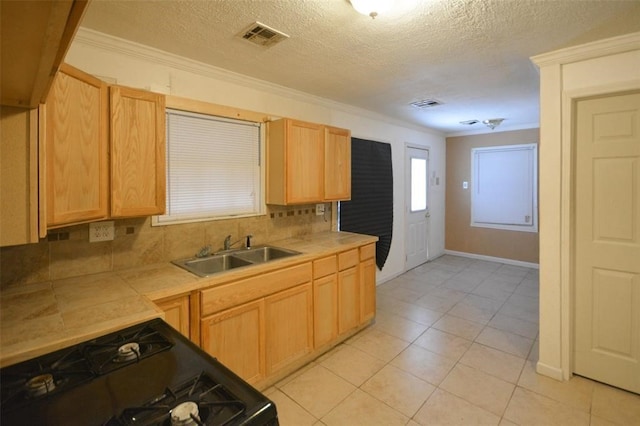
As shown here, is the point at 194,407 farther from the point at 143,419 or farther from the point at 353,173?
the point at 353,173

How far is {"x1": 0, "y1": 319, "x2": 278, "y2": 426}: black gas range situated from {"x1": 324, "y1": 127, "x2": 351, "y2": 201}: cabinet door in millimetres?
2303

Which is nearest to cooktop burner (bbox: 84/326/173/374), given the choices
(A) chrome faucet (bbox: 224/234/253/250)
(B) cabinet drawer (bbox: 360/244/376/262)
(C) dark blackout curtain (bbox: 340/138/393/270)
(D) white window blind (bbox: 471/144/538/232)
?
(A) chrome faucet (bbox: 224/234/253/250)

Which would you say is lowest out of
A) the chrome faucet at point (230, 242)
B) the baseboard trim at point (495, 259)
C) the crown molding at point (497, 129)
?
the baseboard trim at point (495, 259)

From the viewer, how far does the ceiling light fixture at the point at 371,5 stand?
1.61 metres

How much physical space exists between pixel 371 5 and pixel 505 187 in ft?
16.7

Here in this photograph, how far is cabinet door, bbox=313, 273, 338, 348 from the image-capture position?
269 cm

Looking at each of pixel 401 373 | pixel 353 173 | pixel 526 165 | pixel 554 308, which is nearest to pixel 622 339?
pixel 554 308

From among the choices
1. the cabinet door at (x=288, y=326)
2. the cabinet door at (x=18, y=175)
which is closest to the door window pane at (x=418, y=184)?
the cabinet door at (x=288, y=326)

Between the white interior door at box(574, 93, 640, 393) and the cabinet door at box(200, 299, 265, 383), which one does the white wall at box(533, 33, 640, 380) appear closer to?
the white interior door at box(574, 93, 640, 393)

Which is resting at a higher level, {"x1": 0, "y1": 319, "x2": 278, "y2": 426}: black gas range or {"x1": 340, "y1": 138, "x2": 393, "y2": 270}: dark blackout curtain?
{"x1": 340, "y1": 138, "x2": 393, "y2": 270}: dark blackout curtain

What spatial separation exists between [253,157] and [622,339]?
3211 mm

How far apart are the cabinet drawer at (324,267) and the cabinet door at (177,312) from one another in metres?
1.08

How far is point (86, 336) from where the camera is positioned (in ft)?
4.14

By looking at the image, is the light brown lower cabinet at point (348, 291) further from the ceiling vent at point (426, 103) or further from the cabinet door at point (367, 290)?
the ceiling vent at point (426, 103)
